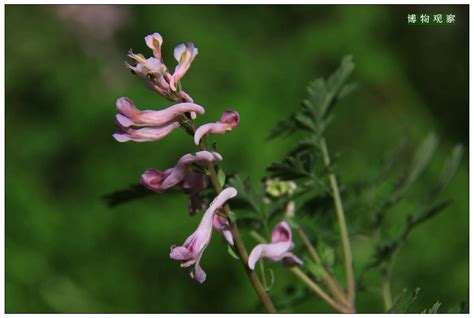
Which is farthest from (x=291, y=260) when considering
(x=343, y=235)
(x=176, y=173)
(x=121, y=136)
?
(x=121, y=136)

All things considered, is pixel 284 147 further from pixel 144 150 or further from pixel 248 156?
pixel 144 150

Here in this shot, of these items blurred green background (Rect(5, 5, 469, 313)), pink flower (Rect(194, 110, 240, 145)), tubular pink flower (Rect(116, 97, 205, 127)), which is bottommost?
blurred green background (Rect(5, 5, 469, 313))

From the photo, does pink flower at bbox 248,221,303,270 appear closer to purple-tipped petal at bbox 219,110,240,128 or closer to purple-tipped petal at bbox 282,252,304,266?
purple-tipped petal at bbox 282,252,304,266

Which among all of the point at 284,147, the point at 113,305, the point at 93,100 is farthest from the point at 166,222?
the point at 93,100

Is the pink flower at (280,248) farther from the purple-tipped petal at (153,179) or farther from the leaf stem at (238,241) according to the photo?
the purple-tipped petal at (153,179)

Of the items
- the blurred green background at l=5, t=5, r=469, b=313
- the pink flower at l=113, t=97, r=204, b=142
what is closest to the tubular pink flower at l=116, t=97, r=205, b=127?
the pink flower at l=113, t=97, r=204, b=142

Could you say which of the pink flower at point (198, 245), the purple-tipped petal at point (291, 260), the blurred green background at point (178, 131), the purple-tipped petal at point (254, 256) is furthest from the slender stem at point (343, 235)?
the blurred green background at point (178, 131)
